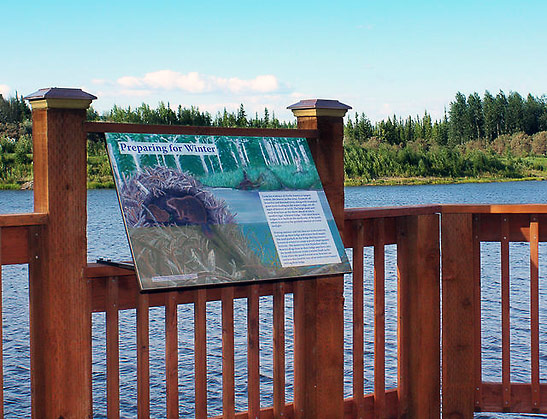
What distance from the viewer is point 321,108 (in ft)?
12.0

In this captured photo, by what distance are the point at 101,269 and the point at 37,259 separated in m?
0.25

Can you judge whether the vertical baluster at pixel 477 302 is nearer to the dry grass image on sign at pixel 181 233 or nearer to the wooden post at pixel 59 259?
the dry grass image on sign at pixel 181 233

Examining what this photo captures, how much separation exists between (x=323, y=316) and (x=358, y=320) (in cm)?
21

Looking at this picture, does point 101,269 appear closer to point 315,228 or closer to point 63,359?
point 63,359

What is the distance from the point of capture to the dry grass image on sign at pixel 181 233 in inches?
114

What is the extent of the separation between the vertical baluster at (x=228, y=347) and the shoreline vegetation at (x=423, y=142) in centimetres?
5397

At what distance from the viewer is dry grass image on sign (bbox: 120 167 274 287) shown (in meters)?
2.91

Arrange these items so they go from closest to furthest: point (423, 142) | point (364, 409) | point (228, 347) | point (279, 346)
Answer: point (228, 347)
point (279, 346)
point (364, 409)
point (423, 142)

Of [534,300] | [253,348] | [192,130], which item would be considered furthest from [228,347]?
[534,300]

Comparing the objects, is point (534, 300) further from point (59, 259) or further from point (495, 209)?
point (59, 259)

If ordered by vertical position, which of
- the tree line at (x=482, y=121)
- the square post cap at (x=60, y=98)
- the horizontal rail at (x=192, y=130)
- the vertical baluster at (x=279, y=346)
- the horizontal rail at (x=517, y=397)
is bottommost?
the horizontal rail at (x=517, y=397)

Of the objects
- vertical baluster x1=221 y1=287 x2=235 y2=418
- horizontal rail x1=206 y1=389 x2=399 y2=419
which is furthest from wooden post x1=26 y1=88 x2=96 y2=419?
horizontal rail x1=206 y1=389 x2=399 y2=419

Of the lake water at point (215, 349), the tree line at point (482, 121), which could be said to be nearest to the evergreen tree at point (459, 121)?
the tree line at point (482, 121)

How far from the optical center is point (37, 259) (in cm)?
304
